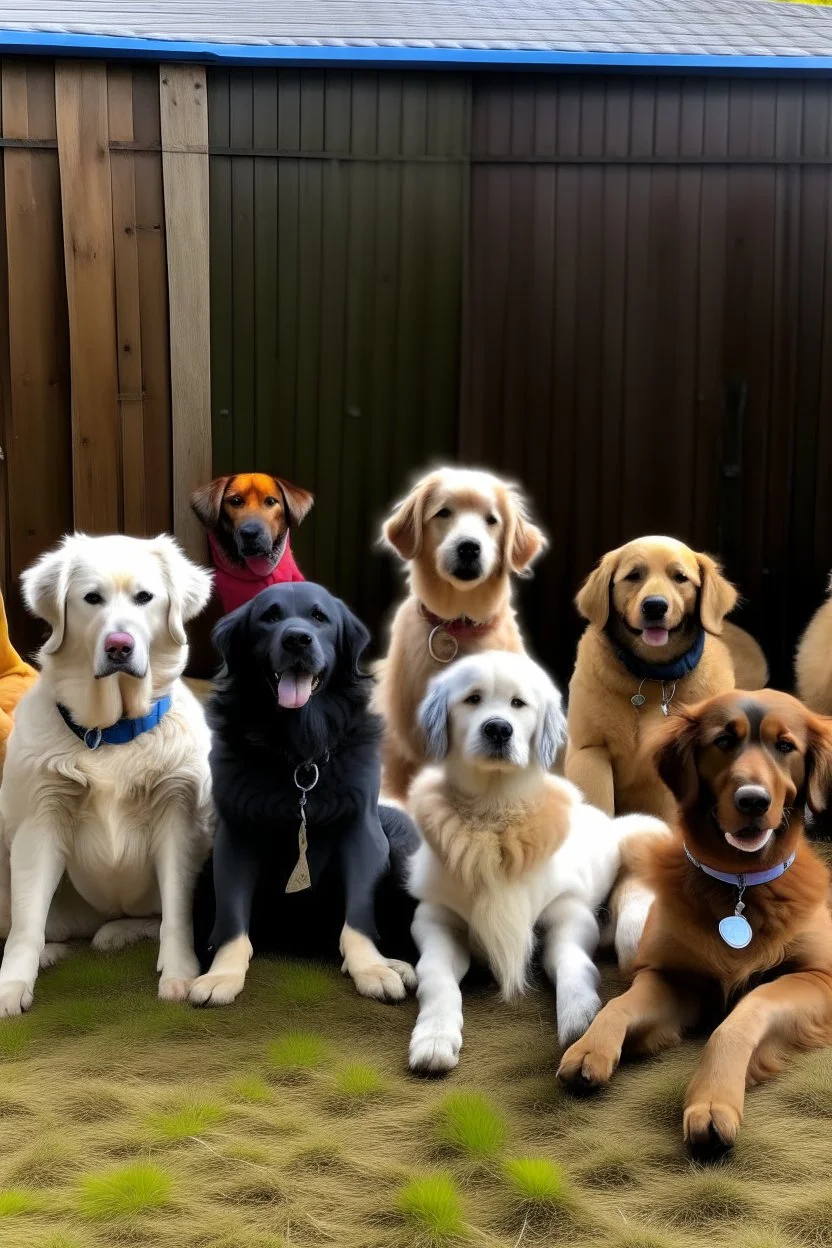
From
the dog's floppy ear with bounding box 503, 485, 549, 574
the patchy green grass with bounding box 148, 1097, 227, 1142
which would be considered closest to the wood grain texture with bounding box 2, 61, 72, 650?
the dog's floppy ear with bounding box 503, 485, 549, 574

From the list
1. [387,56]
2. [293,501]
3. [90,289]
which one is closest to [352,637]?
[293,501]

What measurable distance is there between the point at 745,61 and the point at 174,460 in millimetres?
3192

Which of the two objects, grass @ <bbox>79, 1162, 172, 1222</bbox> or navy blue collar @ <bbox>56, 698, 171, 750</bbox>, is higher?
navy blue collar @ <bbox>56, 698, 171, 750</bbox>

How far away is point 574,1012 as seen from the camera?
110 inches

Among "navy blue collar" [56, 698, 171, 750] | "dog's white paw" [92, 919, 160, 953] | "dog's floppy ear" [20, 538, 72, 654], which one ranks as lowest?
"dog's white paw" [92, 919, 160, 953]

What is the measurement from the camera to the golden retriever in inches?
102

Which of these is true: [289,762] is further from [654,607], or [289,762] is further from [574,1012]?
[654,607]

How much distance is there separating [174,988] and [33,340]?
139 inches

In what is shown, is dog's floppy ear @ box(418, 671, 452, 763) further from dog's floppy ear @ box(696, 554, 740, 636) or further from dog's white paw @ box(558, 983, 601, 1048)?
dog's floppy ear @ box(696, 554, 740, 636)

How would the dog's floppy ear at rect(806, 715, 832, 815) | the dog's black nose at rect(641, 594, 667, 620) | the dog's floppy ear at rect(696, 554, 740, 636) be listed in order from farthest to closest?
1. the dog's floppy ear at rect(696, 554, 740, 636)
2. the dog's black nose at rect(641, 594, 667, 620)
3. the dog's floppy ear at rect(806, 715, 832, 815)

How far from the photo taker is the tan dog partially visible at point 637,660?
3.95 meters

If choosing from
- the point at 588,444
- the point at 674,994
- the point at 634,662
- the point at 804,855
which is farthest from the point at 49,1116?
the point at 588,444

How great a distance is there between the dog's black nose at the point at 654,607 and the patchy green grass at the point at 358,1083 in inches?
69.2

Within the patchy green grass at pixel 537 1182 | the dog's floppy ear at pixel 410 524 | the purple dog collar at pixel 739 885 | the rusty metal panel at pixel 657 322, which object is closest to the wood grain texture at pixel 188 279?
the rusty metal panel at pixel 657 322
